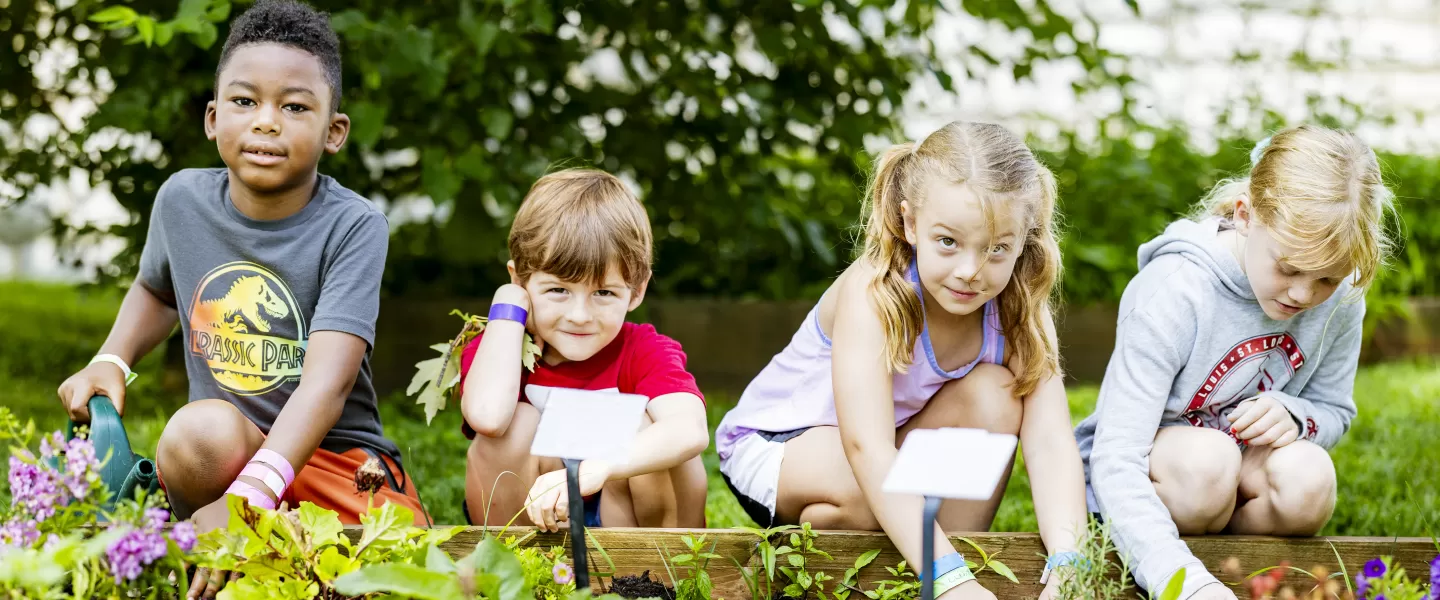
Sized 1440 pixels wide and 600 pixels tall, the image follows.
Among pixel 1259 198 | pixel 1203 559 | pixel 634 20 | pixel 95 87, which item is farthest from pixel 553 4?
pixel 1203 559

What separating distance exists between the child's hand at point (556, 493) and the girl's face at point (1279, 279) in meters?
1.05

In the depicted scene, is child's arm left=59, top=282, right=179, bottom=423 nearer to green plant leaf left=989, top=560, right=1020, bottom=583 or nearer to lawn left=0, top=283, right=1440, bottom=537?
lawn left=0, top=283, right=1440, bottom=537

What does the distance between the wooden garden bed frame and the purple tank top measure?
28 cm

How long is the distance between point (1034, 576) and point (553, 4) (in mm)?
1978

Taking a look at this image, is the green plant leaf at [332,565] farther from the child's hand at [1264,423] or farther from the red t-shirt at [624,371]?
the child's hand at [1264,423]

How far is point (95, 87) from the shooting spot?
353 centimetres

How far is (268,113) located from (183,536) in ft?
2.70

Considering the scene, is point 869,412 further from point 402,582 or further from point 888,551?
point 402,582

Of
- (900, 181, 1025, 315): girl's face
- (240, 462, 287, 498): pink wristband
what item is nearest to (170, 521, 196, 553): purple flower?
(240, 462, 287, 498): pink wristband

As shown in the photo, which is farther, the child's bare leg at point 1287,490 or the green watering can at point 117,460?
the child's bare leg at point 1287,490

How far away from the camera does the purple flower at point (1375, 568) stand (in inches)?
58.1

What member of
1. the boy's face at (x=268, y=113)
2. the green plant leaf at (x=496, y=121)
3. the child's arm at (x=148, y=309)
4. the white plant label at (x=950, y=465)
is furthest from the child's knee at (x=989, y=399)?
the green plant leaf at (x=496, y=121)

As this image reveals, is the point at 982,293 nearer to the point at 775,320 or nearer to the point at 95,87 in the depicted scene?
the point at 775,320

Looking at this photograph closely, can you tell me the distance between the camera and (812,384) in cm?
204
